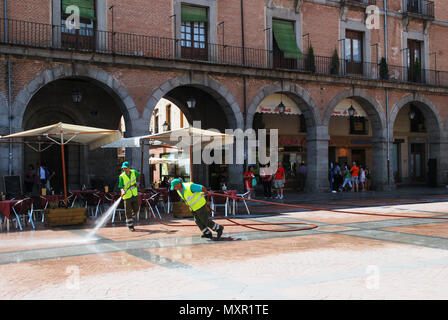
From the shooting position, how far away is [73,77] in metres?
18.0

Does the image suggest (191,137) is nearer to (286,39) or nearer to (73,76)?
(73,76)

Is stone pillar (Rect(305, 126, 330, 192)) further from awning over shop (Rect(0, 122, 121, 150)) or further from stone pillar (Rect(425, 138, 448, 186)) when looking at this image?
awning over shop (Rect(0, 122, 121, 150))

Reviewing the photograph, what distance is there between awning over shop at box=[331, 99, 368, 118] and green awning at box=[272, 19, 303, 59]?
359cm

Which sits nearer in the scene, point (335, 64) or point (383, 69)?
A: point (335, 64)

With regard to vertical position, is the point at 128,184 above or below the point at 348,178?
above

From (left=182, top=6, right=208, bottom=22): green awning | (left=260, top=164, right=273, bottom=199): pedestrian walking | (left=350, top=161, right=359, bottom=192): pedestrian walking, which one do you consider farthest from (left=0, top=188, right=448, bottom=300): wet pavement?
(left=350, top=161, right=359, bottom=192): pedestrian walking

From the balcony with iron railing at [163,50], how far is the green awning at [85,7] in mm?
565

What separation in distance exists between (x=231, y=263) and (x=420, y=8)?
24.8 metres

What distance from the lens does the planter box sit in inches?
469

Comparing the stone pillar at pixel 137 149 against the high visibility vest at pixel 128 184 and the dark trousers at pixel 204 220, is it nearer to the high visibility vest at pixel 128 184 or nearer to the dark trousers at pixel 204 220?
the high visibility vest at pixel 128 184

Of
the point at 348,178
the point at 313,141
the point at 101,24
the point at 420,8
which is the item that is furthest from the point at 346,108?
the point at 101,24

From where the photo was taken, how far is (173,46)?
1959 cm

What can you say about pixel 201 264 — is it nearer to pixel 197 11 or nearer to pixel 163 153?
pixel 197 11

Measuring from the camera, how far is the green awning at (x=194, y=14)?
20.1 m
